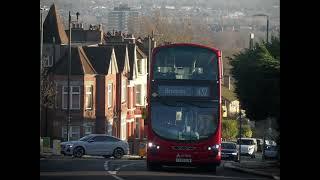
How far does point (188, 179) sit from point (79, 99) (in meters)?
32.1

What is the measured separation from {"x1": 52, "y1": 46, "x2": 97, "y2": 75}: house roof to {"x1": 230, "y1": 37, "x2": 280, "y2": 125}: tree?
21.6 m

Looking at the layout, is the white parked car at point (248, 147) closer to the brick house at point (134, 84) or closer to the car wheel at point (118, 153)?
the brick house at point (134, 84)

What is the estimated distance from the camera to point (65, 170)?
2448 cm

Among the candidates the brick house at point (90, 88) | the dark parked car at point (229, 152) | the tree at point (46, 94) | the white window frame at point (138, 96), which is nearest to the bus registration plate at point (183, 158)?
the dark parked car at point (229, 152)

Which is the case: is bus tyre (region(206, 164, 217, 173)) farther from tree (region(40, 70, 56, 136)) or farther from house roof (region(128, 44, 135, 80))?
house roof (region(128, 44, 135, 80))

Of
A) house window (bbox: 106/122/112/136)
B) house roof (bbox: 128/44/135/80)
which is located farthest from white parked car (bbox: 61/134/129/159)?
house roof (bbox: 128/44/135/80)

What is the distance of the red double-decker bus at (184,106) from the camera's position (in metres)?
23.8

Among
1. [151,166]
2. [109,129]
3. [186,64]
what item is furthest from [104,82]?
[186,64]

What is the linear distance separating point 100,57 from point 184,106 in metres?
30.3

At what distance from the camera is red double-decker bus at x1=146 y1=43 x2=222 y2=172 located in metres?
23.8

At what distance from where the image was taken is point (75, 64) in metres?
53.5

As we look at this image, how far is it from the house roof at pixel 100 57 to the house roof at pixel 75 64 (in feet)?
2.07
